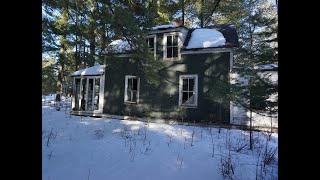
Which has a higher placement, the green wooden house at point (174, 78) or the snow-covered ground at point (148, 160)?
the green wooden house at point (174, 78)

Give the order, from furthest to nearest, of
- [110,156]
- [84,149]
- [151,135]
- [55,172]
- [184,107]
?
[184,107] → [151,135] → [84,149] → [110,156] → [55,172]

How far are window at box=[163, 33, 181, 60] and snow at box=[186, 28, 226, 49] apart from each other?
0.78m

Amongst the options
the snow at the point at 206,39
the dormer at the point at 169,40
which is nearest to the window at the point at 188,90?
the dormer at the point at 169,40

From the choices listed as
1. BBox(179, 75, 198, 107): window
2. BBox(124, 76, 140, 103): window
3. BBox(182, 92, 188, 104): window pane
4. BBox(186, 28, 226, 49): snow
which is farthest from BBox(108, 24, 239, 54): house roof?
BBox(182, 92, 188, 104): window pane

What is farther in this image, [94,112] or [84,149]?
[94,112]

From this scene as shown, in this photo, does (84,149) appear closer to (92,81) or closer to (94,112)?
(94,112)

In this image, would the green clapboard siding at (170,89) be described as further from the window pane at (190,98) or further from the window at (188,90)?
the window pane at (190,98)

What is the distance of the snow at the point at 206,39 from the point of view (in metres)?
15.0

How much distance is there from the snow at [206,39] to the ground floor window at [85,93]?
726cm

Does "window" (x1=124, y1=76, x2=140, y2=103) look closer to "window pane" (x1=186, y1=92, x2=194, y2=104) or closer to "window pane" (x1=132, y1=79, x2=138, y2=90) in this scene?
"window pane" (x1=132, y1=79, x2=138, y2=90)

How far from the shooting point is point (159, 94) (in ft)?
53.3

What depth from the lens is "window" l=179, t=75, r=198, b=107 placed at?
1525 centimetres
